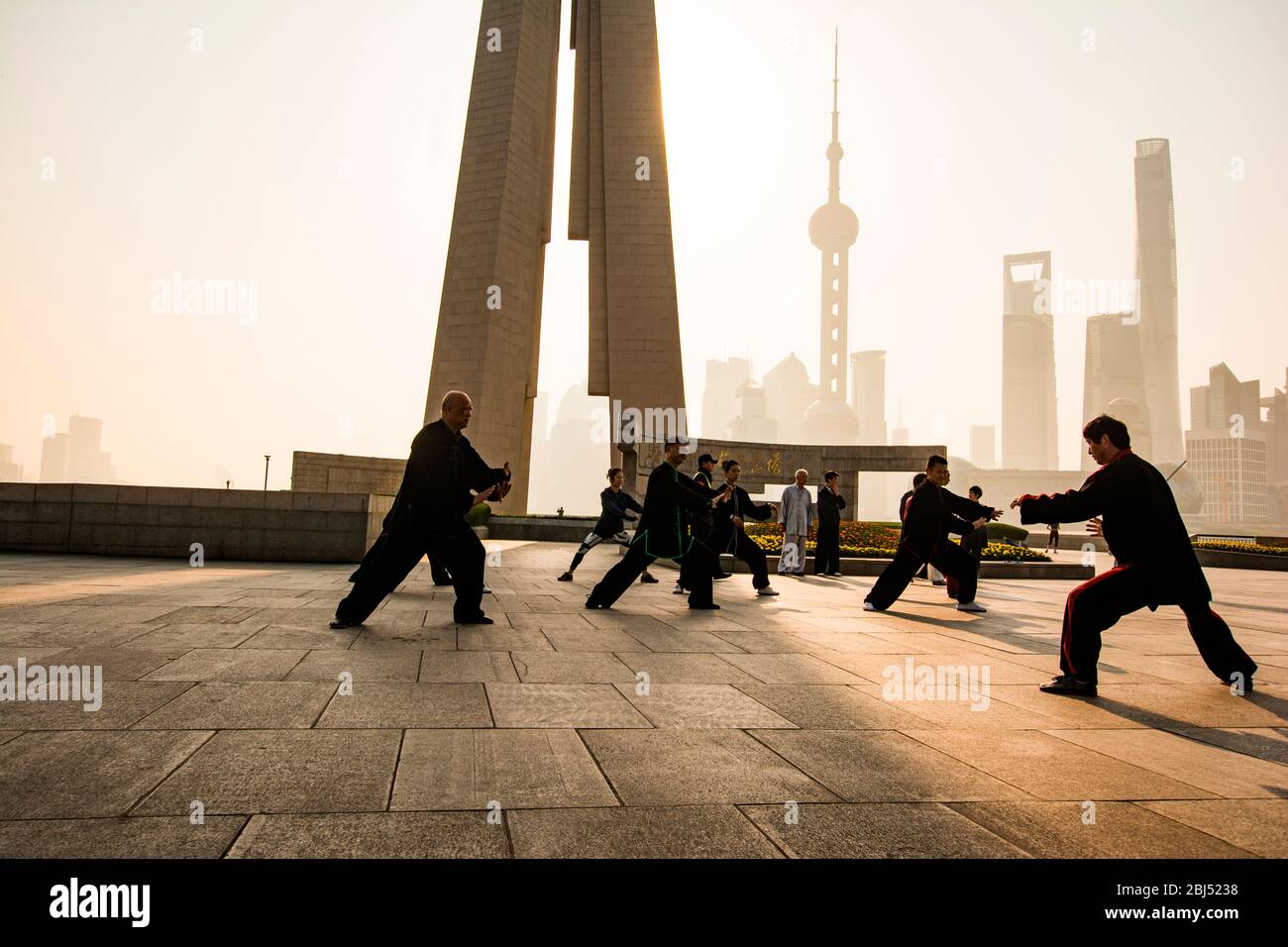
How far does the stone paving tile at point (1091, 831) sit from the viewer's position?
267 centimetres

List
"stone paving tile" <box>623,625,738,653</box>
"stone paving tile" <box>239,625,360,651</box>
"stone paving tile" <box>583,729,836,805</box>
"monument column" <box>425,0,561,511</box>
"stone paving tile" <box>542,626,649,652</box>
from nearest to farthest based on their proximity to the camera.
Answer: "stone paving tile" <box>583,729,836,805</box>
"stone paving tile" <box>239,625,360,651</box>
"stone paving tile" <box>542,626,649,652</box>
"stone paving tile" <box>623,625,738,653</box>
"monument column" <box>425,0,561,511</box>

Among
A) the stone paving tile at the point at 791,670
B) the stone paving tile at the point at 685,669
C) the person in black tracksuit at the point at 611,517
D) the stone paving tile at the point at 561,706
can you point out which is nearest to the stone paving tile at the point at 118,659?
the stone paving tile at the point at 561,706

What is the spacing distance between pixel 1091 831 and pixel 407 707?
3161mm

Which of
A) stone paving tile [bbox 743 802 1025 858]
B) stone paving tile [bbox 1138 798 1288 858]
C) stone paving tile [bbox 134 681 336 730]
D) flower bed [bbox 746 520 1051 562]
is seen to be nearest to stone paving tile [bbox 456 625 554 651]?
stone paving tile [bbox 134 681 336 730]

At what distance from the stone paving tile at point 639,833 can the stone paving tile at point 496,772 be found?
13cm

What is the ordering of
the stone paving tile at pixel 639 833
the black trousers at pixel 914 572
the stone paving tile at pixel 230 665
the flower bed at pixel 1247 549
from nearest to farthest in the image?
the stone paving tile at pixel 639 833, the stone paving tile at pixel 230 665, the black trousers at pixel 914 572, the flower bed at pixel 1247 549

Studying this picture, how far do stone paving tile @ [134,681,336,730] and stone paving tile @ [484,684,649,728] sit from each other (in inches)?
36.6

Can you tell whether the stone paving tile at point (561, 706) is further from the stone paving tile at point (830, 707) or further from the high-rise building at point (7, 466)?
the high-rise building at point (7, 466)

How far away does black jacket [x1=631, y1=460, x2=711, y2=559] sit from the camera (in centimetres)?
917

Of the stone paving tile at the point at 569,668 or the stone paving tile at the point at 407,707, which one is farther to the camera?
the stone paving tile at the point at 569,668

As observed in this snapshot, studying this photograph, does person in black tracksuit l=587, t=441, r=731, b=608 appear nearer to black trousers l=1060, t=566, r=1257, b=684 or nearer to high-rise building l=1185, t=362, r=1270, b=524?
black trousers l=1060, t=566, r=1257, b=684
